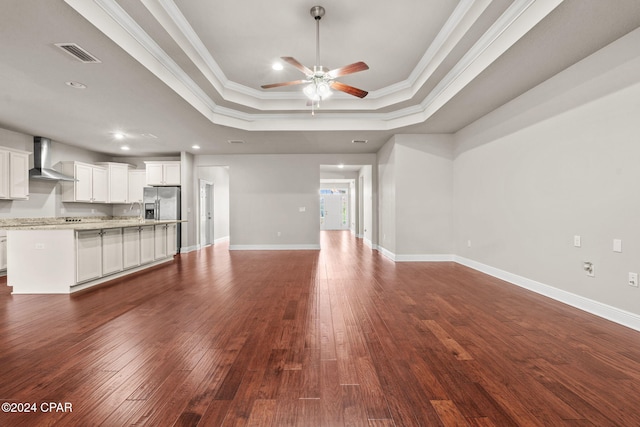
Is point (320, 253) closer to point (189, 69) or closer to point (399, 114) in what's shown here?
point (399, 114)

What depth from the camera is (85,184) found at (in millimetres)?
7137

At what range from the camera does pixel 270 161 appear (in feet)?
26.8

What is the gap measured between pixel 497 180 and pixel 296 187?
4.96 m

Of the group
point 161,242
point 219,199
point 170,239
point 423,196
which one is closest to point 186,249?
point 170,239

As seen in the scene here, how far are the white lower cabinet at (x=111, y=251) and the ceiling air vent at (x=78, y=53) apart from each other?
242 centimetres

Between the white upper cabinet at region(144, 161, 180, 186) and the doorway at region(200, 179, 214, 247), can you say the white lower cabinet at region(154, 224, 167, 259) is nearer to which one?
the white upper cabinet at region(144, 161, 180, 186)

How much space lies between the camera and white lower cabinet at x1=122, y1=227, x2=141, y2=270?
191 inches

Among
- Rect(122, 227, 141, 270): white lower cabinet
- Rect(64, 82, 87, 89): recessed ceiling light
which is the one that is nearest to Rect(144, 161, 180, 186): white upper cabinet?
Rect(122, 227, 141, 270): white lower cabinet

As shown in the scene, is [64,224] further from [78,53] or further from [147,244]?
[78,53]

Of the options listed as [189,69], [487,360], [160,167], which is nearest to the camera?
[487,360]

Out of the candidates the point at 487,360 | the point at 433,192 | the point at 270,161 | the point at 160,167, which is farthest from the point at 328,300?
the point at 160,167

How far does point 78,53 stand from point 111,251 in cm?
285

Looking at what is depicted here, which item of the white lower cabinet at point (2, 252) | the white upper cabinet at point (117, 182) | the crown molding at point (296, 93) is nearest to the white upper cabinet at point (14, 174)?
the white lower cabinet at point (2, 252)

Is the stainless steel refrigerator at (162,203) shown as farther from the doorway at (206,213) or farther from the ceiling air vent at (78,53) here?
the ceiling air vent at (78,53)
